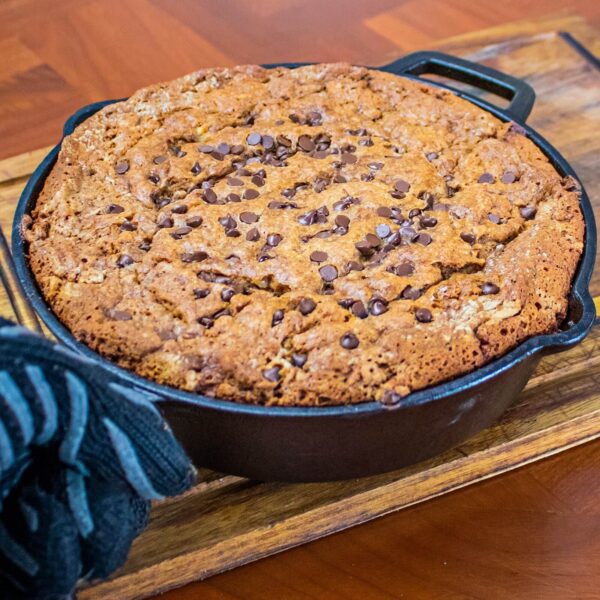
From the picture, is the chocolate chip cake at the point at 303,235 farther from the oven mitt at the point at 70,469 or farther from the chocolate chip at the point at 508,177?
the oven mitt at the point at 70,469

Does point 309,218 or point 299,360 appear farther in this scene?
point 309,218

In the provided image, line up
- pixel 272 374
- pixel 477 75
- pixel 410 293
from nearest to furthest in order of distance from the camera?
pixel 272 374
pixel 410 293
pixel 477 75

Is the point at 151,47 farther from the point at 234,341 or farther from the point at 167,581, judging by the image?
the point at 167,581

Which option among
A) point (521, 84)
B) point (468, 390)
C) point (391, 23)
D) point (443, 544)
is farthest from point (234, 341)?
point (391, 23)

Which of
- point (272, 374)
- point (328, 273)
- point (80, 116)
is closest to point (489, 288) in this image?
point (328, 273)

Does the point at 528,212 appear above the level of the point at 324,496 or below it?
above

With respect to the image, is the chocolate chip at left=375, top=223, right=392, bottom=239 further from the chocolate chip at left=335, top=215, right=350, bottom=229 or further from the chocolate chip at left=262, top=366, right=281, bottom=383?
the chocolate chip at left=262, top=366, right=281, bottom=383

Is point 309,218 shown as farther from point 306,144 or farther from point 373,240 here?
point 306,144

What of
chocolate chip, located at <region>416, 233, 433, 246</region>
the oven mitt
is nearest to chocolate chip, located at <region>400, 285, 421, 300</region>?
chocolate chip, located at <region>416, 233, 433, 246</region>
